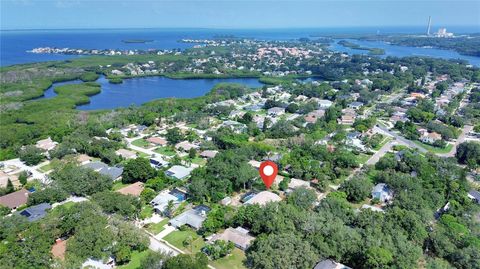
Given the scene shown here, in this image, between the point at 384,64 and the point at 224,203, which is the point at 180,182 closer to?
the point at 224,203

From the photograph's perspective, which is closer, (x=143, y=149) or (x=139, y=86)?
(x=143, y=149)

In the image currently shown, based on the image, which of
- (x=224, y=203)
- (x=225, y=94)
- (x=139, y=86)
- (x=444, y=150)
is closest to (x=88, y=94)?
(x=139, y=86)

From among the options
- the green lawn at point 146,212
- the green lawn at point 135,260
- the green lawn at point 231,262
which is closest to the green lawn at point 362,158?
the green lawn at point 231,262

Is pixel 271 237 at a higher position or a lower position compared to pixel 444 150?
higher

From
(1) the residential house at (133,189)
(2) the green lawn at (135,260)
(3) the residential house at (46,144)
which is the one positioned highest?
(3) the residential house at (46,144)

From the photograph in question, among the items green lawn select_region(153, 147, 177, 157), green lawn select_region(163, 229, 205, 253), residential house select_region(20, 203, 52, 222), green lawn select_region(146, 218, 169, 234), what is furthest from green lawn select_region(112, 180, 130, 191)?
green lawn select_region(163, 229, 205, 253)

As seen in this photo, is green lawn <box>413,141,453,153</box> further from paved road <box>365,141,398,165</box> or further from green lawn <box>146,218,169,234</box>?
green lawn <box>146,218,169,234</box>

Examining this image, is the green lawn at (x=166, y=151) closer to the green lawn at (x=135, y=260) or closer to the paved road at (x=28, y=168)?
the paved road at (x=28, y=168)
